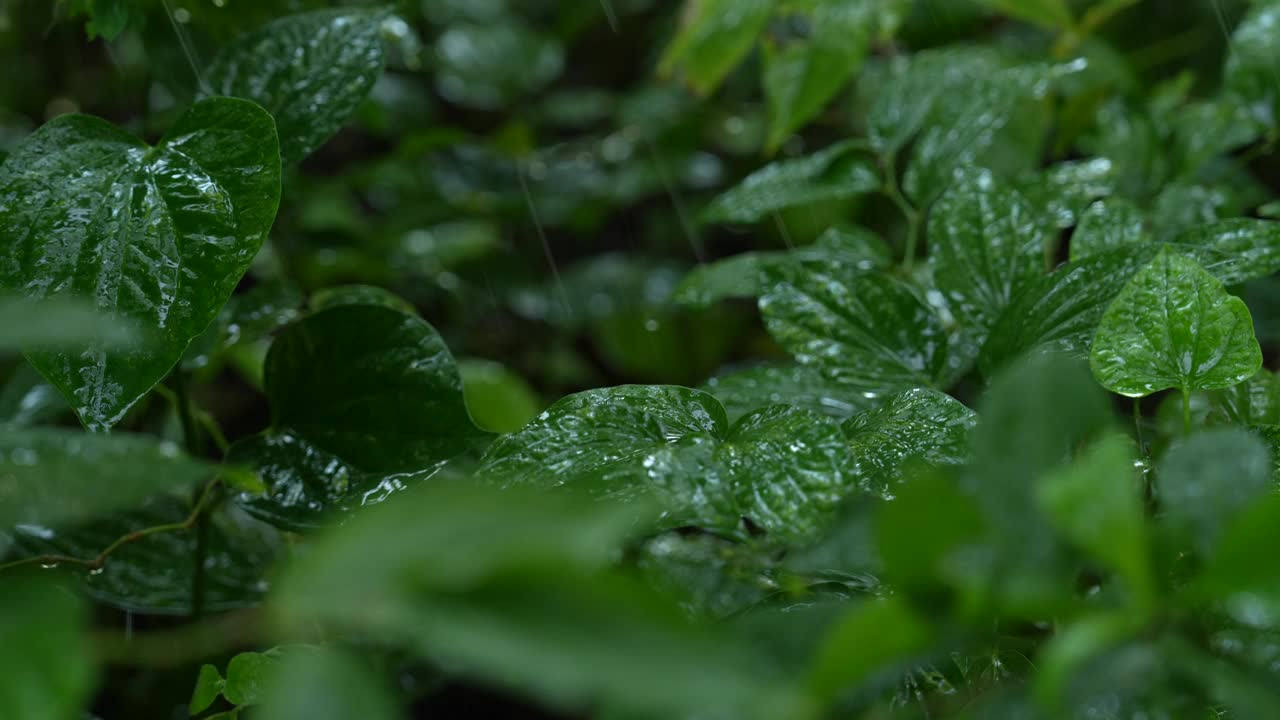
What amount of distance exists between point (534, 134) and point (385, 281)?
26.4 inches

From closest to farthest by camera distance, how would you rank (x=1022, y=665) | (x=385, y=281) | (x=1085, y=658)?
(x=1085, y=658) → (x=1022, y=665) → (x=385, y=281)

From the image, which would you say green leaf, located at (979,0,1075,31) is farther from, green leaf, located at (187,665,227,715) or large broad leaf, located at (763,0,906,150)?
green leaf, located at (187,665,227,715)

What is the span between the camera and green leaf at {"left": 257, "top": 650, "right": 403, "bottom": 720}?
297mm

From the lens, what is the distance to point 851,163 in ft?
3.26

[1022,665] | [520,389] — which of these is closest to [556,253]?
[520,389]

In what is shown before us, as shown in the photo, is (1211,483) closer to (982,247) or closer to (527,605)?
(527,605)

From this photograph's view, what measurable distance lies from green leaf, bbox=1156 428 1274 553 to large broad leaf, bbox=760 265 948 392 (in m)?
0.34

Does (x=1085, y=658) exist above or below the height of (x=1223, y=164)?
above

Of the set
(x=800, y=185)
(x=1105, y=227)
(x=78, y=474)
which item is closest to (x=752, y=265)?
(x=800, y=185)

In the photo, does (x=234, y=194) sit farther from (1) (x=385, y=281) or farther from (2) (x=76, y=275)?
(1) (x=385, y=281)

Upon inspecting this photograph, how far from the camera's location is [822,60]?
116cm

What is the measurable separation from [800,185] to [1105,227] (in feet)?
0.97

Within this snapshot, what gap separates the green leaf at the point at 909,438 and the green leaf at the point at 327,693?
29 cm

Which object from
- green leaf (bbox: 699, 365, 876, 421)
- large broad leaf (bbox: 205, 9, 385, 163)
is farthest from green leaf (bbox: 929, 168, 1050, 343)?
large broad leaf (bbox: 205, 9, 385, 163)
